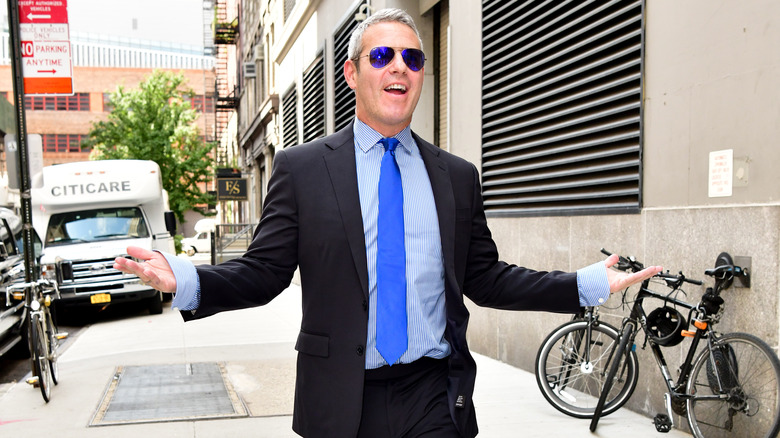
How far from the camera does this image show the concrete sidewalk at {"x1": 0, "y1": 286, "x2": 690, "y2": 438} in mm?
6250

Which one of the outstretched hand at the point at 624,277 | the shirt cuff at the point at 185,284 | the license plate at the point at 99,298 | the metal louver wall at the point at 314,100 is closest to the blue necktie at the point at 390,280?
the shirt cuff at the point at 185,284

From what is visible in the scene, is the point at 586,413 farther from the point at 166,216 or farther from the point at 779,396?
the point at 166,216

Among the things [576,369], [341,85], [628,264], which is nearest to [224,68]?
[341,85]

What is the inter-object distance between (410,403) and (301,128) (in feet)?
66.4

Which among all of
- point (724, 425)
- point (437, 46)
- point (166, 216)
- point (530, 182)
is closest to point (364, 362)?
point (724, 425)

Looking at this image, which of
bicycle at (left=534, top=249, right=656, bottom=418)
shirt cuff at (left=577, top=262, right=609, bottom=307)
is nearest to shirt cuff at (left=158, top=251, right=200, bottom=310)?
shirt cuff at (left=577, top=262, right=609, bottom=307)

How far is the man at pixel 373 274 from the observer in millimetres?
2400

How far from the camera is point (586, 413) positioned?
643cm

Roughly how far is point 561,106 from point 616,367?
316cm

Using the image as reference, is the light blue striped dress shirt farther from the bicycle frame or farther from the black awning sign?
the black awning sign

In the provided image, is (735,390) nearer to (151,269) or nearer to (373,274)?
(373,274)

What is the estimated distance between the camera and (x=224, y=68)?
201 ft

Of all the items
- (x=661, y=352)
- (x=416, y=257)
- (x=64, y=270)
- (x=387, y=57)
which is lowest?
(x=661, y=352)

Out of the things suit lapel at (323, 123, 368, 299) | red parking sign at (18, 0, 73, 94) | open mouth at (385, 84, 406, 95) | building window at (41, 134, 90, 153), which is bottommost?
suit lapel at (323, 123, 368, 299)
